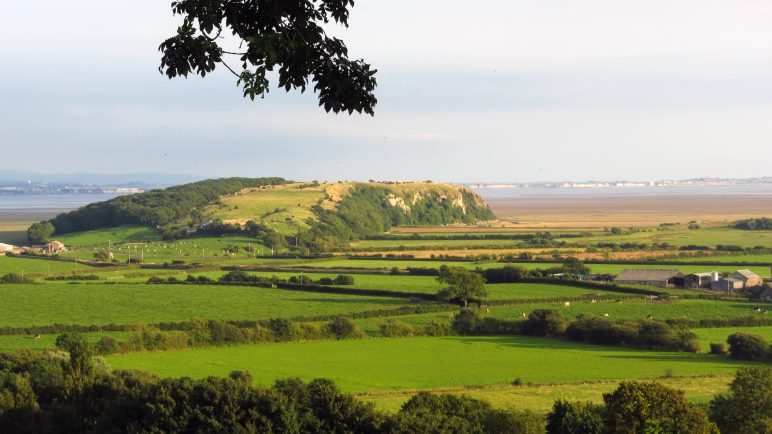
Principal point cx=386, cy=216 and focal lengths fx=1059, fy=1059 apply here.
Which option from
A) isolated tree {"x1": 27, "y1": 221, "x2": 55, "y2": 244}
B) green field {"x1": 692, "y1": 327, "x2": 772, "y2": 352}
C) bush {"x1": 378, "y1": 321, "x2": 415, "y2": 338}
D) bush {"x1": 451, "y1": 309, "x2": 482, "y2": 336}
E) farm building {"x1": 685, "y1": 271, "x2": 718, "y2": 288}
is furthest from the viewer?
isolated tree {"x1": 27, "y1": 221, "x2": 55, "y2": 244}

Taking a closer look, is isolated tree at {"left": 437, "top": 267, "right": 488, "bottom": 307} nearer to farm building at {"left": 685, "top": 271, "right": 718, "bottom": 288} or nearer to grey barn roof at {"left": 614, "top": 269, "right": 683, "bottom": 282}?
grey barn roof at {"left": 614, "top": 269, "right": 683, "bottom": 282}

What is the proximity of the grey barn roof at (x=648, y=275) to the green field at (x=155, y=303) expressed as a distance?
1799cm

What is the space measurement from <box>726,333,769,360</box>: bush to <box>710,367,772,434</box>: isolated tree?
1270 cm

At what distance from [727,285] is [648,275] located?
20.0ft

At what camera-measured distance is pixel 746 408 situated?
104ft

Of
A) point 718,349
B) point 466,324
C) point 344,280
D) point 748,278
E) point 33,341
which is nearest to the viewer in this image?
point 718,349

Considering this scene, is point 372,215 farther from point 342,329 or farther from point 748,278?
point 342,329

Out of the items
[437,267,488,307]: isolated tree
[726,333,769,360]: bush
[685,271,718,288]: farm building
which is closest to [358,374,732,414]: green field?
[726,333,769,360]: bush

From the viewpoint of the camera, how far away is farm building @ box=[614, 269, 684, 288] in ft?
238

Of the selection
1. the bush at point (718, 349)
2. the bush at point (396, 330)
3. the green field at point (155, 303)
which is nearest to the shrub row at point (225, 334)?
the bush at point (396, 330)

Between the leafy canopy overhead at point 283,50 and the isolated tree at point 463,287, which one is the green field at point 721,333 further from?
the leafy canopy overhead at point 283,50

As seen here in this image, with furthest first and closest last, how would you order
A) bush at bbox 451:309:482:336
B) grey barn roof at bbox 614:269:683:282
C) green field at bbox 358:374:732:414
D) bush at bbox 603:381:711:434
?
1. grey barn roof at bbox 614:269:683:282
2. bush at bbox 451:309:482:336
3. green field at bbox 358:374:732:414
4. bush at bbox 603:381:711:434

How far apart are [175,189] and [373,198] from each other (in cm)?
3139

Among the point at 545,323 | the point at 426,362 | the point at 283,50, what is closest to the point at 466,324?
the point at 545,323
